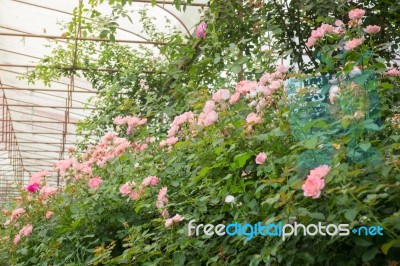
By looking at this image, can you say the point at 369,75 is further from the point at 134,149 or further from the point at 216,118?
the point at 134,149

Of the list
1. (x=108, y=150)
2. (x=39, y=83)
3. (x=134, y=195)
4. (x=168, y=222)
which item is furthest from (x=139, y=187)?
(x=39, y=83)

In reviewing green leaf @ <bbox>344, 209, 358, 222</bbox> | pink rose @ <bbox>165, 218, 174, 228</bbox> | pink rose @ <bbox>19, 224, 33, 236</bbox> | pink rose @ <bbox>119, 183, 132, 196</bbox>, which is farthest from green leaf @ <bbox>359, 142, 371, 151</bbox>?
pink rose @ <bbox>19, 224, 33, 236</bbox>

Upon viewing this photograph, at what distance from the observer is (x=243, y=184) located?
6.76 feet

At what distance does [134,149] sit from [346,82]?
4.36 ft

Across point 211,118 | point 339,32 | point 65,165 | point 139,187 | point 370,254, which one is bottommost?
point 370,254

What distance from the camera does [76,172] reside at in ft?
10.5

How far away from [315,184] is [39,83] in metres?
9.28

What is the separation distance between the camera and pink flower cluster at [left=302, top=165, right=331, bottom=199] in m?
1.56

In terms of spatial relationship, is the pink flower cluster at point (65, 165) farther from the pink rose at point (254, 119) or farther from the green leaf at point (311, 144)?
the green leaf at point (311, 144)

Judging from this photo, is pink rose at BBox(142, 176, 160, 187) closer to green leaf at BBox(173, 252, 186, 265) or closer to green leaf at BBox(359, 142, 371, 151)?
green leaf at BBox(173, 252, 186, 265)

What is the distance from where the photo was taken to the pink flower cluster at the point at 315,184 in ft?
5.13

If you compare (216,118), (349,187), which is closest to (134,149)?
(216,118)

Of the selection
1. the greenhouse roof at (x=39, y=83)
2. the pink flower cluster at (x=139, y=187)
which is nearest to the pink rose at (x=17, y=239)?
the greenhouse roof at (x=39, y=83)

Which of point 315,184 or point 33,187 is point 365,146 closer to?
point 315,184
